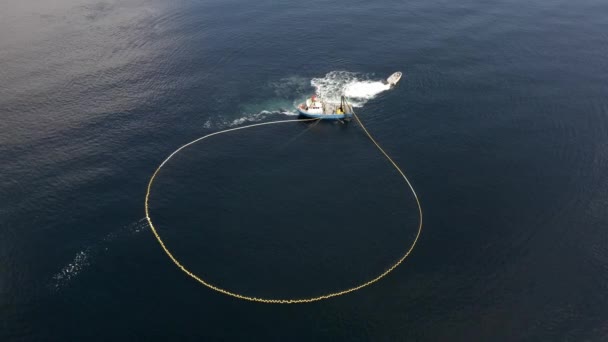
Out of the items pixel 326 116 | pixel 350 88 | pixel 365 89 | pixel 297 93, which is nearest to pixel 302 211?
pixel 326 116

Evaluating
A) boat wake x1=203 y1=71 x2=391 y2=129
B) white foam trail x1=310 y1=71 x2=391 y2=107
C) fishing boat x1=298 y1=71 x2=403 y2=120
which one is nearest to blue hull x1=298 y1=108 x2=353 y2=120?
fishing boat x1=298 y1=71 x2=403 y2=120

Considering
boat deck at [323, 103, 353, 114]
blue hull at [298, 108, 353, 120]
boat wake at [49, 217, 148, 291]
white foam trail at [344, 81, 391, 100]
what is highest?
white foam trail at [344, 81, 391, 100]

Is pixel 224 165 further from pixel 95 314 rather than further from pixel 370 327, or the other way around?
pixel 370 327

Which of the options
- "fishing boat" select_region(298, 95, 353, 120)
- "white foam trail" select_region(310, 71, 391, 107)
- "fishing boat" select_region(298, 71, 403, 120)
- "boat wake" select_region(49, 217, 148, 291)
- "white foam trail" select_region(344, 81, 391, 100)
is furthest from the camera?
"white foam trail" select_region(344, 81, 391, 100)

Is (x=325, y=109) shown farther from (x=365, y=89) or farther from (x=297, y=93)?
(x=365, y=89)

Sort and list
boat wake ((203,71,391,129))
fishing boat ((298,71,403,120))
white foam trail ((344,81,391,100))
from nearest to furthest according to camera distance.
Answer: fishing boat ((298,71,403,120))
boat wake ((203,71,391,129))
white foam trail ((344,81,391,100))

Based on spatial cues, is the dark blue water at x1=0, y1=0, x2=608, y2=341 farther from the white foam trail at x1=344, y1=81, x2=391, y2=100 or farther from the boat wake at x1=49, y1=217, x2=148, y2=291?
the white foam trail at x1=344, y1=81, x2=391, y2=100
